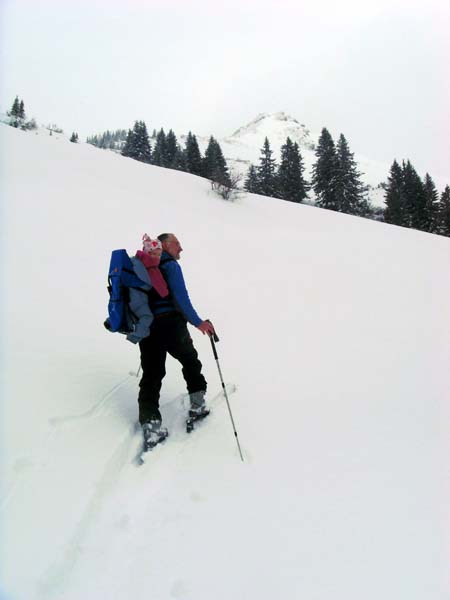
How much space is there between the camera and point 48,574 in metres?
Result: 2.11

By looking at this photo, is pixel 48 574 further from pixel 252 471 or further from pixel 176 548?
pixel 252 471

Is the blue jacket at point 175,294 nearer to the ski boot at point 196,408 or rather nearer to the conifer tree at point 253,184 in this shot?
the ski boot at point 196,408

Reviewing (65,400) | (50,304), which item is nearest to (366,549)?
(65,400)

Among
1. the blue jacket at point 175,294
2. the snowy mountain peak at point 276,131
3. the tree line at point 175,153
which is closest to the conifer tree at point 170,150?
the tree line at point 175,153

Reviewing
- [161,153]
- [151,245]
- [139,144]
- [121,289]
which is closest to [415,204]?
[161,153]

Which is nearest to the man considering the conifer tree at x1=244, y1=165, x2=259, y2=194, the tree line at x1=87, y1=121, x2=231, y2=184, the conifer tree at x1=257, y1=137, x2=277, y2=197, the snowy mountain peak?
the tree line at x1=87, y1=121, x2=231, y2=184

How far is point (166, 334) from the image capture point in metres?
3.48

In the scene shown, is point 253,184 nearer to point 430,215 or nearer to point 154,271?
point 430,215

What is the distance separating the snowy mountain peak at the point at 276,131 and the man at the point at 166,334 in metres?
139

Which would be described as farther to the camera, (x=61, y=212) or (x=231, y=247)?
(x=231, y=247)

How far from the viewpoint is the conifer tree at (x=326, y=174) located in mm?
36344

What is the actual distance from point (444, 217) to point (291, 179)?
14.7 meters

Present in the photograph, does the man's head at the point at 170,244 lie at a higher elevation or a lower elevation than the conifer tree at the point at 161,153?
lower

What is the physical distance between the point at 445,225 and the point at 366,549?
34.9 meters
